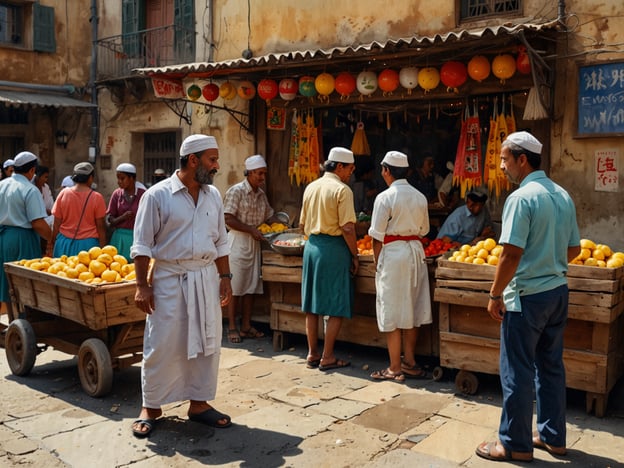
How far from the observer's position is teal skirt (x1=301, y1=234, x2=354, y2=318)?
6789mm

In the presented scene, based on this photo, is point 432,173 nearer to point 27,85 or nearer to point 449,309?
point 449,309

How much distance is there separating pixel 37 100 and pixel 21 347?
987 centimetres

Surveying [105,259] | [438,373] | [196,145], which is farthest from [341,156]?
[105,259]

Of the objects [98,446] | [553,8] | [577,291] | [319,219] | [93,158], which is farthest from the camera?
[93,158]

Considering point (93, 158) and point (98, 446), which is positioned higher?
point (93, 158)

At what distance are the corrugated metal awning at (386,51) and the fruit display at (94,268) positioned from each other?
3388 mm

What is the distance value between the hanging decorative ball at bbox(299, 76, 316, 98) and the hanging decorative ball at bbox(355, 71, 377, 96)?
74 cm

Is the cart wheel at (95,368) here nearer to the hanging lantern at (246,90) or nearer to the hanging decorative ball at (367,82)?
the hanging decorative ball at (367,82)

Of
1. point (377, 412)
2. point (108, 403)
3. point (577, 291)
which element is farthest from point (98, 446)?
point (577, 291)

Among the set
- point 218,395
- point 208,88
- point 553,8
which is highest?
point 553,8

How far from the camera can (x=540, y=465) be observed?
439 centimetres

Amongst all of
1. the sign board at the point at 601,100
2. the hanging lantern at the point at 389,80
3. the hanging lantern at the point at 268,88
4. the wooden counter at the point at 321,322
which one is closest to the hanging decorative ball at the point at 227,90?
the hanging lantern at the point at 268,88

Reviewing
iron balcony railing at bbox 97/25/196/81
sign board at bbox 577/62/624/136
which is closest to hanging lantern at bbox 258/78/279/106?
iron balcony railing at bbox 97/25/196/81

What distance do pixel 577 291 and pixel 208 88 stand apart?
629 centimetres
